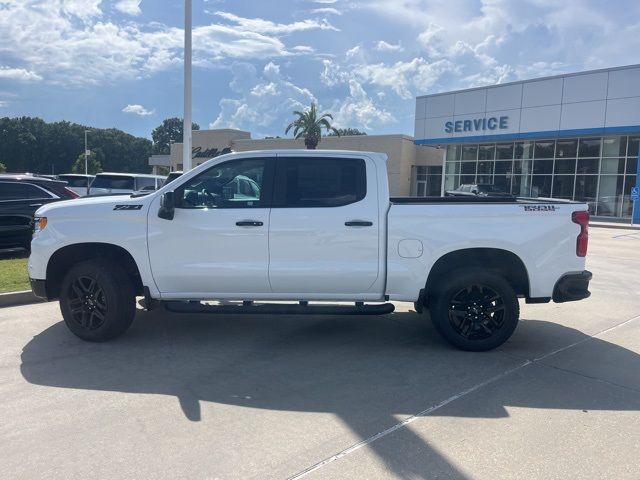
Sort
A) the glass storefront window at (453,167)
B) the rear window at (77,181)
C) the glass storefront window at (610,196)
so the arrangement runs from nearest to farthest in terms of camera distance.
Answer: the rear window at (77,181) < the glass storefront window at (610,196) < the glass storefront window at (453,167)

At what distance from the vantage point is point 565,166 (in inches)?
1250

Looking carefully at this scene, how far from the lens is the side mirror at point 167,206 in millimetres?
5320

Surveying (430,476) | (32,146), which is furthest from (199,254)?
(32,146)

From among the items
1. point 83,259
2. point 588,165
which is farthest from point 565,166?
point 83,259

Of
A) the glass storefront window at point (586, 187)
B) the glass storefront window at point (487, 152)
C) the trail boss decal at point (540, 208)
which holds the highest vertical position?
the glass storefront window at point (487, 152)

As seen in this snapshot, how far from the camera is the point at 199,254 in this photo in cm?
542

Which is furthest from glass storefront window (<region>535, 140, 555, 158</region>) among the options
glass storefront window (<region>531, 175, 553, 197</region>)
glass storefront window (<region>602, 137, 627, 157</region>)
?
glass storefront window (<region>602, 137, 627, 157</region>)

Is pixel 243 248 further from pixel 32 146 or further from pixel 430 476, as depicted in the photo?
pixel 32 146

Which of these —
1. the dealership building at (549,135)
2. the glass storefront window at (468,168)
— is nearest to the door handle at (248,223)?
the dealership building at (549,135)

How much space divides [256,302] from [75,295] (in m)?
1.88

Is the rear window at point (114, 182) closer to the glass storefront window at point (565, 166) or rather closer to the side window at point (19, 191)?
the side window at point (19, 191)

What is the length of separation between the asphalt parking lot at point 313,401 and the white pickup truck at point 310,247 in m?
0.47

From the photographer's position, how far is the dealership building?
1128 inches

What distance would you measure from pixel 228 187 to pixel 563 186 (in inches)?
1204
